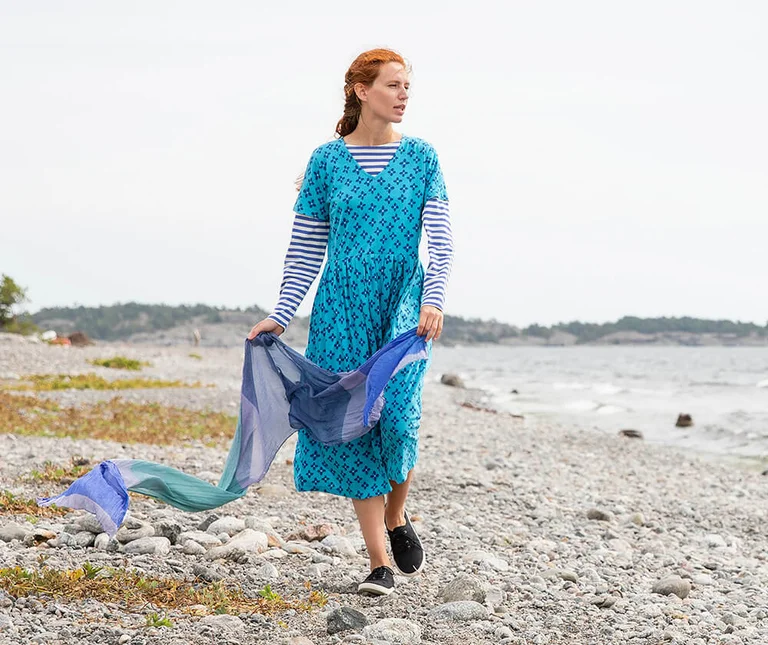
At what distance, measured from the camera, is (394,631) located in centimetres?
391

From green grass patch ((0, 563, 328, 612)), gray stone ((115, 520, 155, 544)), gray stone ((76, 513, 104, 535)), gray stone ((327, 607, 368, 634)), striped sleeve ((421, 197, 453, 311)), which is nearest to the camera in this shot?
gray stone ((327, 607, 368, 634))

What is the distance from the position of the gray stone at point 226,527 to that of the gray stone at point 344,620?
5.76 feet

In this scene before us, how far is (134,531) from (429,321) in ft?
7.87

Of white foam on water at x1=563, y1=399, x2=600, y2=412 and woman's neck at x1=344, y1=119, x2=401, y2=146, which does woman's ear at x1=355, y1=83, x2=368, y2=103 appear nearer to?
woman's neck at x1=344, y1=119, x2=401, y2=146

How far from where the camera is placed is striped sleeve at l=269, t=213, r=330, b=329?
15.0ft

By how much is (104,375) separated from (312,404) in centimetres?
2070

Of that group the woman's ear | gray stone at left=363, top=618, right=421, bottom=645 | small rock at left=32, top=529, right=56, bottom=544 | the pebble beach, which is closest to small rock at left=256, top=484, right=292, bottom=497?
the pebble beach

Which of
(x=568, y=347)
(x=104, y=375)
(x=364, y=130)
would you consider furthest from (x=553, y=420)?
(x=568, y=347)

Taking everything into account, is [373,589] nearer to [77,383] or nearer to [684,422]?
[77,383]

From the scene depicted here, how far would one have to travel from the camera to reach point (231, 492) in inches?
184

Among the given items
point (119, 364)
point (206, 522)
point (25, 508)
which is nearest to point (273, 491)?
point (206, 522)

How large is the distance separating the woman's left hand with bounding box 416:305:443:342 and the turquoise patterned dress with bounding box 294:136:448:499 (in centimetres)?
18

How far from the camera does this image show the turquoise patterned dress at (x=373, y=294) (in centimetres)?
438

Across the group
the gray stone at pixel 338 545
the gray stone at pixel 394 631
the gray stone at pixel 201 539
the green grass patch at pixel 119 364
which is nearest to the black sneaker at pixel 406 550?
the gray stone at pixel 394 631
